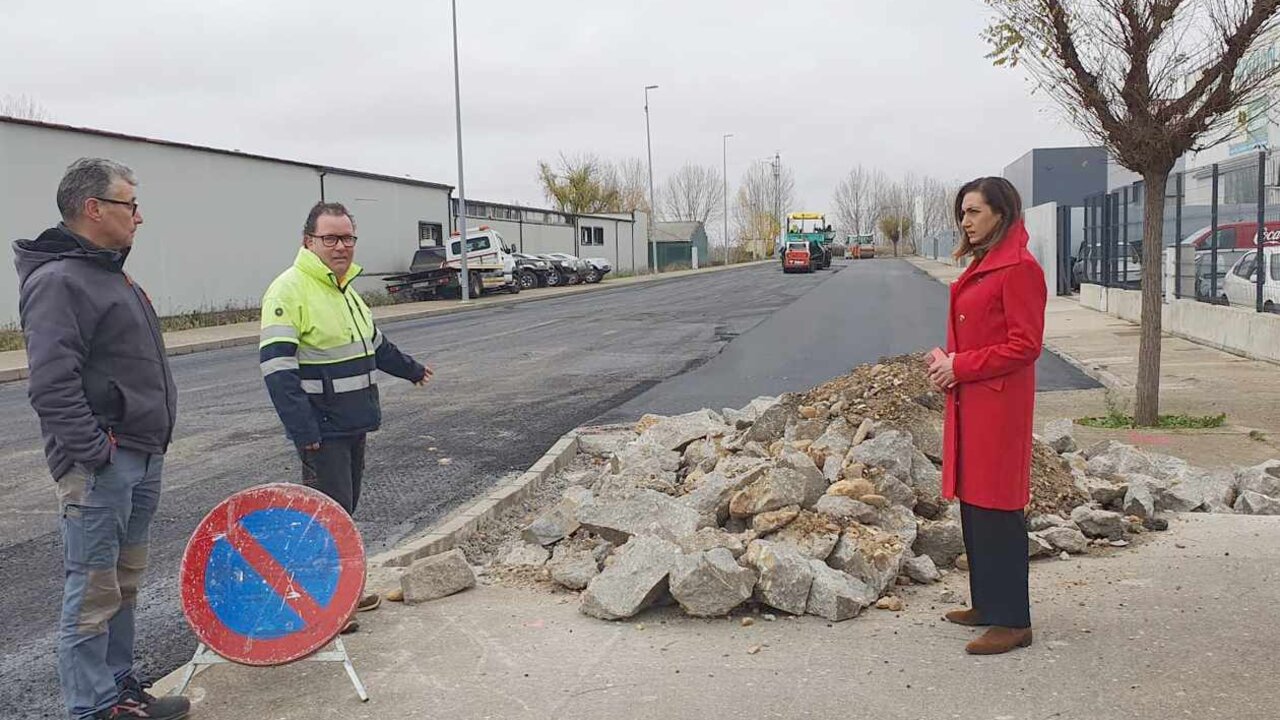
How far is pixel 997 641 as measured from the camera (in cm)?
423

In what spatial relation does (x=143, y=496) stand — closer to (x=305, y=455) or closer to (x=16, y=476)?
(x=305, y=455)

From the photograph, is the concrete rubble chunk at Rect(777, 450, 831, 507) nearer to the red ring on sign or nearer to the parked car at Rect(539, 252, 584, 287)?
the red ring on sign

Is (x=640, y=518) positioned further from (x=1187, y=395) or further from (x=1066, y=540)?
(x=1187, y=395)

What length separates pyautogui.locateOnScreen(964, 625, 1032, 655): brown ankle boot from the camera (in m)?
4.23

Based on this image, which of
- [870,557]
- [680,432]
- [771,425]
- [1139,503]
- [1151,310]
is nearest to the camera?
[870,557]

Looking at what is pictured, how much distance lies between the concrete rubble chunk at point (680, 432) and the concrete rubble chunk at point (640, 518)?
1.86 metres

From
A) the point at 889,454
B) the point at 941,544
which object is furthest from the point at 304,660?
the point at 889,454

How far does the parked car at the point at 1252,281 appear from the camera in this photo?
13.8 m

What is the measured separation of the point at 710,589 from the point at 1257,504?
11.5 ft

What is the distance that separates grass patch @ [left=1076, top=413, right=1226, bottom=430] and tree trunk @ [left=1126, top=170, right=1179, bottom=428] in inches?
3.9

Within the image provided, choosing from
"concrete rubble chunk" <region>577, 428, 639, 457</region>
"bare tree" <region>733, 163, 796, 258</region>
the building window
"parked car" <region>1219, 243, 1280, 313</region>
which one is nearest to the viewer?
"concrete rubble chunk" <region>577, 428, 639, 457</region>

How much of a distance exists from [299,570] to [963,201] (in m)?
2.92

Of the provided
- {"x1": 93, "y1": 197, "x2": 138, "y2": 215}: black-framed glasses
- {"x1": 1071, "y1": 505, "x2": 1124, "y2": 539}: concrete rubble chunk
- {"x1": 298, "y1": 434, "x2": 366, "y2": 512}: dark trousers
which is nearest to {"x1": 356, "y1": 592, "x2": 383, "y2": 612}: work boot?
{"x1": 298, "y1": 434, "x2": 366, "y2": 512}: dark trousers

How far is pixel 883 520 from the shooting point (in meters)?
5.47
